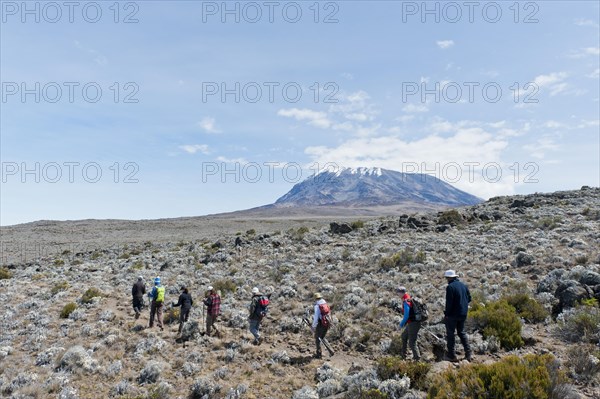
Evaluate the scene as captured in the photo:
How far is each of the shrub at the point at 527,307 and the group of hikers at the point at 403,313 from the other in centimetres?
273

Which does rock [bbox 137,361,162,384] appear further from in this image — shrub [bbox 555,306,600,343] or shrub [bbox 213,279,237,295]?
shrub [bbox 555,306,600,343]

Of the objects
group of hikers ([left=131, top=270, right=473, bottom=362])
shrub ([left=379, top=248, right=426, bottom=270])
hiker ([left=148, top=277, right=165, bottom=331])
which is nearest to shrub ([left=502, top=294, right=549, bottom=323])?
group of hikers ([left=131, top=270, right=473, bottom=362])

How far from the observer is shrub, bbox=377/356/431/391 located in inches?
315

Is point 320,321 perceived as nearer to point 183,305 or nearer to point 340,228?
point 183,305

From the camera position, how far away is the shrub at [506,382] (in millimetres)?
6613

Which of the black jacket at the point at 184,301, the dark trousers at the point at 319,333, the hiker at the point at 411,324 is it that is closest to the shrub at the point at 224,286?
the black jacket at the point at 184,301

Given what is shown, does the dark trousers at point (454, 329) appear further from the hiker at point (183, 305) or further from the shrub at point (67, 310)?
the shrub at point (67, 310)

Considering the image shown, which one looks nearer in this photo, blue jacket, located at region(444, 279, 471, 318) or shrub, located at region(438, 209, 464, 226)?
blue jacket, located at region(444, 279, 471, 318)

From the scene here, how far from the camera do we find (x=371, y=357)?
1141 cm

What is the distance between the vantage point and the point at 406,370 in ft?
27.2

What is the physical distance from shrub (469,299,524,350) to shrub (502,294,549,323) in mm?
552

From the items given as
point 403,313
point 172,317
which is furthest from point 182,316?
point 403,313

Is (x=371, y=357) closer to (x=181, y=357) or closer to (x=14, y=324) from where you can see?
(x=181, y=357)

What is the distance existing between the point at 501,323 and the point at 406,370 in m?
4.20
